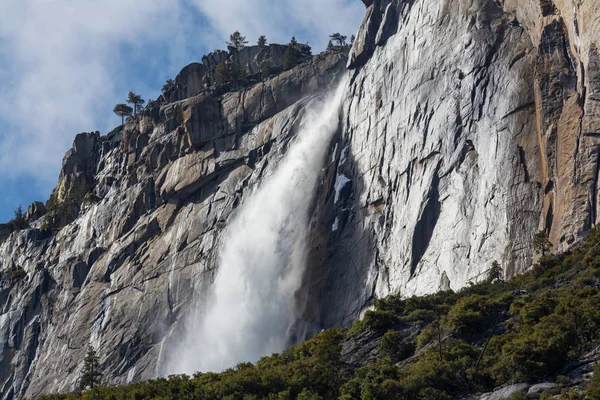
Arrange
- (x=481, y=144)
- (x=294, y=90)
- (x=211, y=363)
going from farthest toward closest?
(x=294, y=90)
(x=211, y=363)
(x=481, y=144)

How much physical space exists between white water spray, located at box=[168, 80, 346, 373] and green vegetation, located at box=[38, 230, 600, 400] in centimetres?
1632

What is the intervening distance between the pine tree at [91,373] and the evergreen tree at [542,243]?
A: 34.8 m

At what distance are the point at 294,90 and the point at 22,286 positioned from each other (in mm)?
36770

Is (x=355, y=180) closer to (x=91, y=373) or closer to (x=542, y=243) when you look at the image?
(x=542, y=243)

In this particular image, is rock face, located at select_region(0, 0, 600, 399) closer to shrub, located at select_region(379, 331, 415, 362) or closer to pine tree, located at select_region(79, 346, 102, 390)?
pine tree, located at select_region(79, 346, 102, 390)

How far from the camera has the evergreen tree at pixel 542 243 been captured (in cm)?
4944

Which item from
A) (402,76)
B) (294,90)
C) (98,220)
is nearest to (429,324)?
(402,76)

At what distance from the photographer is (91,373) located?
226 feet

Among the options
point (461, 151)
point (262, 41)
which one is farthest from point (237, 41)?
point (461, 151)

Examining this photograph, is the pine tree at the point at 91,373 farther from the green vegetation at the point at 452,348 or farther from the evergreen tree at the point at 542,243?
the evergreen tree at the point at 542,243

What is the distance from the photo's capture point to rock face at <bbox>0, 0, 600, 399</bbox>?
53.8 m

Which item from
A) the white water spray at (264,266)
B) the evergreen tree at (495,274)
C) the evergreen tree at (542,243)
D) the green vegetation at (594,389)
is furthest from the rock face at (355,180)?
the green vegetation at (594,389)

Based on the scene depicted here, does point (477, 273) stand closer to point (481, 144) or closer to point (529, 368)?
point (481, 144)

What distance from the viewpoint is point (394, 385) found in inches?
1489
